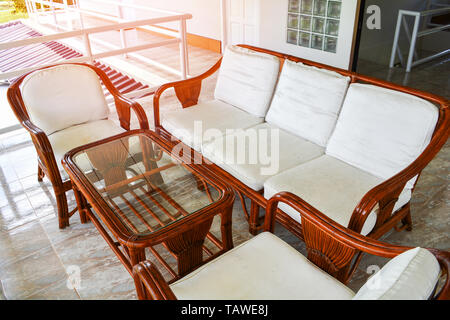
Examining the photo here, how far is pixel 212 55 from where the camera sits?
216 inches

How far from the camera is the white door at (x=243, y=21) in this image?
475cm

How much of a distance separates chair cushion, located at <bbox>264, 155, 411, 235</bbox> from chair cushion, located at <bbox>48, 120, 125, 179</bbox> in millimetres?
1152

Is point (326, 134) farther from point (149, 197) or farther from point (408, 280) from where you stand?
point (408, 280)

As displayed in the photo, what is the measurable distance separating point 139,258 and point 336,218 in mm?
825

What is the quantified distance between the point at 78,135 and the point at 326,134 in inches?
59.9

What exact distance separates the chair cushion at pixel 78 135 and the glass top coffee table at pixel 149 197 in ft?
0.56

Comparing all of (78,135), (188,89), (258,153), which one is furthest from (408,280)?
(188,89)

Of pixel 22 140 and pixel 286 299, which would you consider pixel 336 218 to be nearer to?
pixel 286 299

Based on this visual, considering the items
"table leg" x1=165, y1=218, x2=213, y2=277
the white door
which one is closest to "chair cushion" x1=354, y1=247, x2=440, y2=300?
"table leg" x1=165, y1=218, x2=213, y2=277

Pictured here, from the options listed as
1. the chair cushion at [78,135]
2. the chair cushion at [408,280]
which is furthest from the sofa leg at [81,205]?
the chair cushion at [408,280]

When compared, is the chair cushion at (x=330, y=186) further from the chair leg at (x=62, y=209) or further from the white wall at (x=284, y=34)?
the white wall at (x=284, y=34)

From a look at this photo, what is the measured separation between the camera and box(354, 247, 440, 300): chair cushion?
751mm

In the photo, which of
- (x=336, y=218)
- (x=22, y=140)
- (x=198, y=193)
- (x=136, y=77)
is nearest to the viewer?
(x=336, y=218)
